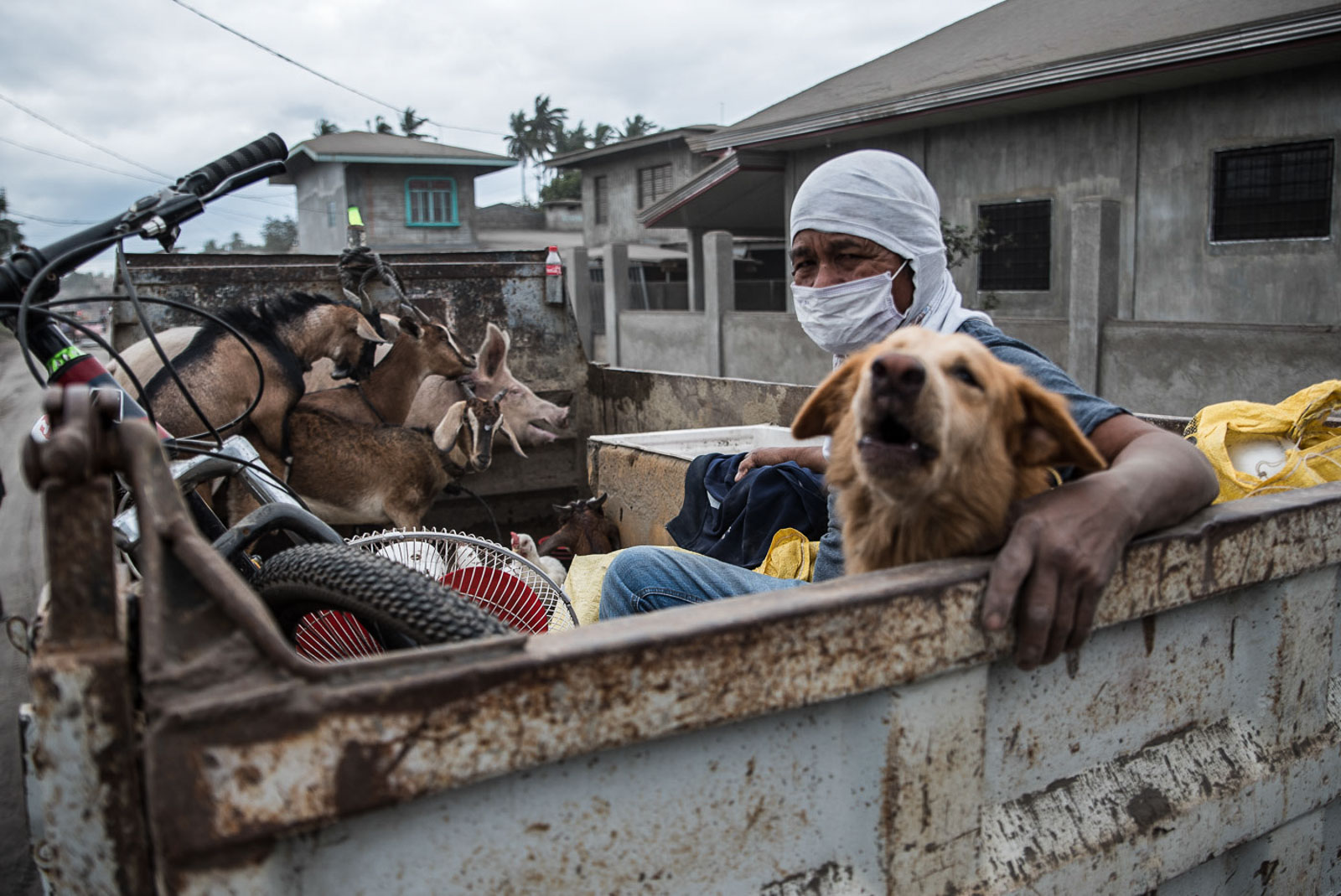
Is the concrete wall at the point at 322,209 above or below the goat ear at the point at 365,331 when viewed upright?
above

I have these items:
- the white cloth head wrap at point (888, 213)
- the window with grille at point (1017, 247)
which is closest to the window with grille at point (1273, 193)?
the window with grille at point (1017, 247)

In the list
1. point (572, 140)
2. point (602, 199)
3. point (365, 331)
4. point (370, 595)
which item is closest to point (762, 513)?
point (370, 595)

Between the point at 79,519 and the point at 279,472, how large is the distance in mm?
3502

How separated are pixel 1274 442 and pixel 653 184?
83.9 feet

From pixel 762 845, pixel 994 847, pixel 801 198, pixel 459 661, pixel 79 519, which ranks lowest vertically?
pixel 994 847

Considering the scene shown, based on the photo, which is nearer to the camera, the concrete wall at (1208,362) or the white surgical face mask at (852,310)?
the white surgical face mask at (852,310)

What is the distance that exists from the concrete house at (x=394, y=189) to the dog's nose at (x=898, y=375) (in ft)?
96.4

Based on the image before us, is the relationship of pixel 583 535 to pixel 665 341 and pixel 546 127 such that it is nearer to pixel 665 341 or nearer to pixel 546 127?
pixel 665 341

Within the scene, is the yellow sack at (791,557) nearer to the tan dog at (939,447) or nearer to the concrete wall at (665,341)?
the tan dog at (939,447)

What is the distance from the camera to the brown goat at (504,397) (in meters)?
5.01

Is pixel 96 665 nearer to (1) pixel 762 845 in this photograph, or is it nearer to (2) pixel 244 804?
(2) pixel 244 804

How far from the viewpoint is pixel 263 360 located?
423cm

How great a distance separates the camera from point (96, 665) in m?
0.99

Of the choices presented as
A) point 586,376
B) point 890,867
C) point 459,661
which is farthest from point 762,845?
point 586,376
